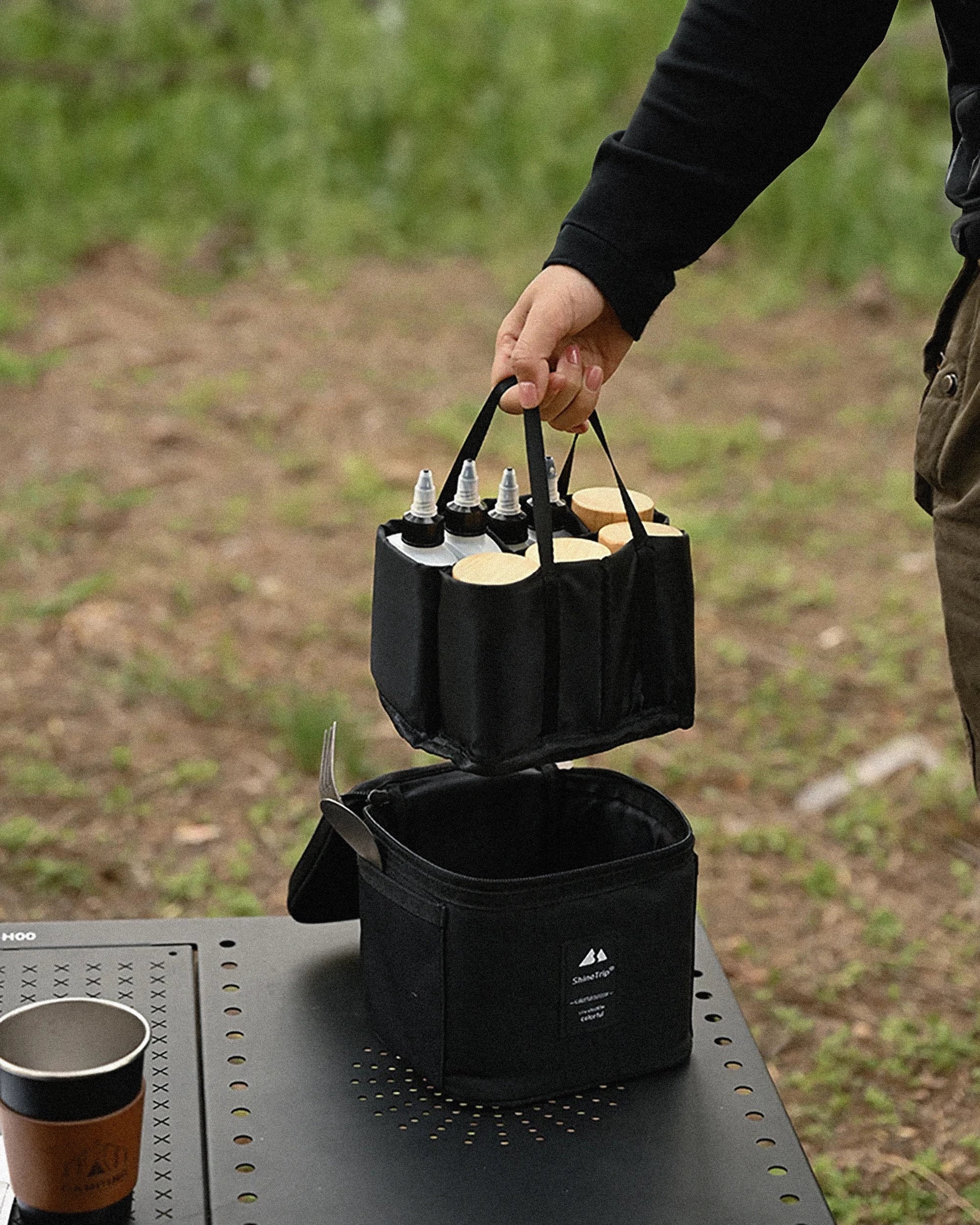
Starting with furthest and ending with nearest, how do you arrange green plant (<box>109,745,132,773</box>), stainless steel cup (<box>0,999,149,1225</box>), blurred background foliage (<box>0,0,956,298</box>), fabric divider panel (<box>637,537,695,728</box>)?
1. blurred background foliage (<box>0,0,956,298</box>)
2. green plant (<box>109,745,132,773</box>)
3. fabric divider panel (<box>637,537,695,728</box>)
4. stainless steel cup (<box>0,999,149,1225</box>)

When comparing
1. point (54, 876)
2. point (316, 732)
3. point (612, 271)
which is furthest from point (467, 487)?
point (316, 732)

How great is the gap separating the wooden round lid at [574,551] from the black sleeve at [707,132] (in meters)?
0.23

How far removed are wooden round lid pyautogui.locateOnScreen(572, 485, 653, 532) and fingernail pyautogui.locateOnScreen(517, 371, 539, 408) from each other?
0.40 feet

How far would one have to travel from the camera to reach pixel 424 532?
1479mm

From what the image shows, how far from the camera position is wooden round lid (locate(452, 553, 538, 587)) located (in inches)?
54.4

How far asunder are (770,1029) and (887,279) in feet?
10.8

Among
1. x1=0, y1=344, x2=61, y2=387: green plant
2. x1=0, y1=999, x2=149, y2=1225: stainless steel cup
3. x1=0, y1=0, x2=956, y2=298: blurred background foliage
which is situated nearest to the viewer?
x1=0, y1=999, x2=149, y2=1225: stainless steel cup

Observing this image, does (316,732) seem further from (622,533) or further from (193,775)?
(622,533)

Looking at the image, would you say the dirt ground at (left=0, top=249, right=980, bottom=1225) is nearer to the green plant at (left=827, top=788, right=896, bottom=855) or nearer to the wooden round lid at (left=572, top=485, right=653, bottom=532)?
the green plant at (left=827, top=788, right=896, bottom=855)

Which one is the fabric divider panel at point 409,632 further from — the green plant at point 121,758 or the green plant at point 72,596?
the green plant at point 72,596

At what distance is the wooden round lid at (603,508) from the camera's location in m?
1.55

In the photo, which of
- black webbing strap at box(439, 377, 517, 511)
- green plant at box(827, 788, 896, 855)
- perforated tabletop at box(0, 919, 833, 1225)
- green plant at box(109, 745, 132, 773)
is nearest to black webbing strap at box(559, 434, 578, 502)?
black webbing strap at box(439, 377, 517, 511)

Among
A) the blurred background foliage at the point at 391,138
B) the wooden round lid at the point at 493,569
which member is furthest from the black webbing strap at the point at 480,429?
the blurred background foliage at the point at 391,138

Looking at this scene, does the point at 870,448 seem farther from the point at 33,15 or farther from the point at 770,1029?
the point at 33,15
